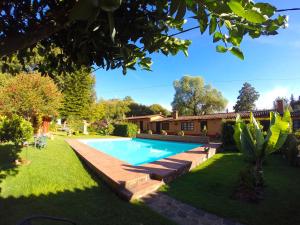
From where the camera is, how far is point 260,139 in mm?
6871

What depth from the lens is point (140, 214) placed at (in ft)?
17.9

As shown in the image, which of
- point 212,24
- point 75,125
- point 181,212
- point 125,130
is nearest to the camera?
point 212,24

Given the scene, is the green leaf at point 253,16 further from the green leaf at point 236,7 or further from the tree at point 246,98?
the tree at point 246,98

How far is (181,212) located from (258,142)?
3652 millimetres

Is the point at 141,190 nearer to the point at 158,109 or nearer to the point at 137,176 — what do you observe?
the point at 137,176

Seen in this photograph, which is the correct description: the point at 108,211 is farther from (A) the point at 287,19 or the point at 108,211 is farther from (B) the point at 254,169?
(A) the point at 287,19

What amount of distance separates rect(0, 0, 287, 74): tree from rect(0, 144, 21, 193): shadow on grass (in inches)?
245

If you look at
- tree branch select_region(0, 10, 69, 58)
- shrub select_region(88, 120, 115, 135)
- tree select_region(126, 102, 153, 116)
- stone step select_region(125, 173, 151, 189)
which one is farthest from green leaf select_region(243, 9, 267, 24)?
tree select_region(126, 102, 153, 116)

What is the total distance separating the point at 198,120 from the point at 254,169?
24764mm

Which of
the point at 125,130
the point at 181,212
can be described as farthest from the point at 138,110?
the point at 181,212

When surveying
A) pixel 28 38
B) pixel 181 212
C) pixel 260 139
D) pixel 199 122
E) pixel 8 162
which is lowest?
pixel 181 212

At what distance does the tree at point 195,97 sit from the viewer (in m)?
48.7


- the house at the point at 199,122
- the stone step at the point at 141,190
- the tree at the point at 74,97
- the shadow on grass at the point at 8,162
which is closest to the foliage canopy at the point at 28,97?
the shadow on grass at the point at 8,162

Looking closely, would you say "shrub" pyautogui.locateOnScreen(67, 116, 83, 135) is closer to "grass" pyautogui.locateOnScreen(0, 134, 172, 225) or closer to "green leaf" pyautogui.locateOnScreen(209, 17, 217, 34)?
"grass" pyautogui.locateOnScreen(0, 134, 172, 225)
